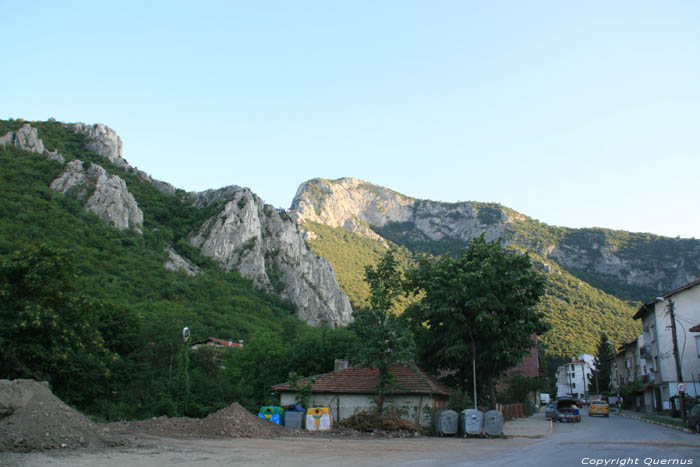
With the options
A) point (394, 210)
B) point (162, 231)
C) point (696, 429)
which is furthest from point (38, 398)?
point (394, 210)

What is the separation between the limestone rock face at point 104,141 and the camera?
360 ft

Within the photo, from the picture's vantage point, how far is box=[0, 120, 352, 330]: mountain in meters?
79.3

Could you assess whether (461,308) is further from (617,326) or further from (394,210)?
(394,210)

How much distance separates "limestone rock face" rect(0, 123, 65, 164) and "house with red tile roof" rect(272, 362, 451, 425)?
78964mm

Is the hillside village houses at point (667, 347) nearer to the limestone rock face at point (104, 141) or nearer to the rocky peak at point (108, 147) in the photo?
the rocky peak at point (108, 147)

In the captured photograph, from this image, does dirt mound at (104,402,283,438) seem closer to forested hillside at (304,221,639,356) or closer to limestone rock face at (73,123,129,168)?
forested hillside at (304,221,639,356)

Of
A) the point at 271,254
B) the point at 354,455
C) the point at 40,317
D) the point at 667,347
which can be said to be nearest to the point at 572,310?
the point at 667,347

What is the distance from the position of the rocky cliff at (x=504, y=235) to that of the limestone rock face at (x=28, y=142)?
74.6m

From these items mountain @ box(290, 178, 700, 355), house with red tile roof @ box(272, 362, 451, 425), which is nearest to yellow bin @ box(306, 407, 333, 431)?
house with red tile roof @ box(272, 362, 451, 425)

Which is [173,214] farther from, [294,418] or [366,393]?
[366,393]

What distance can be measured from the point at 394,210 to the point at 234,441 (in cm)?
17070

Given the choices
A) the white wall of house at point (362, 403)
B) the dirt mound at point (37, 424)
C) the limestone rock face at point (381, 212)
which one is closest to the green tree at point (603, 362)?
the limestone rock face at point (381, 212)

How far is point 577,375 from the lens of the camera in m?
110

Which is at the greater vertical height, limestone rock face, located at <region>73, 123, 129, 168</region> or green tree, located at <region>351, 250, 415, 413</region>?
limestone rock face, located at <region>73, 123, 129, 168</region>
